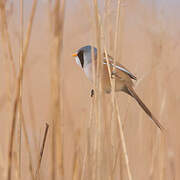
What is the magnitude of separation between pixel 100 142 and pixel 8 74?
1.18ft

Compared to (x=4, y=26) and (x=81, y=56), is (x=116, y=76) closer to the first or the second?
(x=81, y=56)

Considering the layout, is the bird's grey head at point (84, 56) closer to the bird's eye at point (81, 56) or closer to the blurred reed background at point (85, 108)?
the bird's eye at point (81, 56)

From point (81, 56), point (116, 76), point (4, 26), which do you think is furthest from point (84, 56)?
point (4, 26)

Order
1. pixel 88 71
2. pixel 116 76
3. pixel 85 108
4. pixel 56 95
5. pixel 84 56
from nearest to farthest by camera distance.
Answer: pixel 56 95
pixel 85 108
pixel 116 76
pixel 88 71
pixel 84 56

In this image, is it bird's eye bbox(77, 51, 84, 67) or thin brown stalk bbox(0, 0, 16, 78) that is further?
bird's eye bbox(77, 51, 84, 67)

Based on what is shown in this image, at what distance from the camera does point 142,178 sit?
2.34 m

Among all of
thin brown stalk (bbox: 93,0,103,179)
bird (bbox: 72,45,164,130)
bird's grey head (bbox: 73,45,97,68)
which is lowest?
thin brown stalk (bbox: 93,0,103,179)

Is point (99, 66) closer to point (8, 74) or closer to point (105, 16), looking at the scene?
point (105, 16)

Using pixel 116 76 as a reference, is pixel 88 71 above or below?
above

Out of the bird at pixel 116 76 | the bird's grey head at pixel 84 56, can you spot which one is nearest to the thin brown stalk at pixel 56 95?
the bird at pixel 116 76

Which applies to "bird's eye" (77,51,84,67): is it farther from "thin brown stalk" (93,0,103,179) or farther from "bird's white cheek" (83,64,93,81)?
"thin brown stalk" (93,0,103,179)

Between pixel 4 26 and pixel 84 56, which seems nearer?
pixel 4 26

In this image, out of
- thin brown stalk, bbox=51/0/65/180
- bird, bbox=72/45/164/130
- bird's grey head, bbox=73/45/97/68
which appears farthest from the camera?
bird's grey head, bbox=73/45/97/68

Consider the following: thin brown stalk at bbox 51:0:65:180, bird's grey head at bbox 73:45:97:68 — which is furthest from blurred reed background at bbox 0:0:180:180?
bird's grey head at bbox 73:45:97:68
